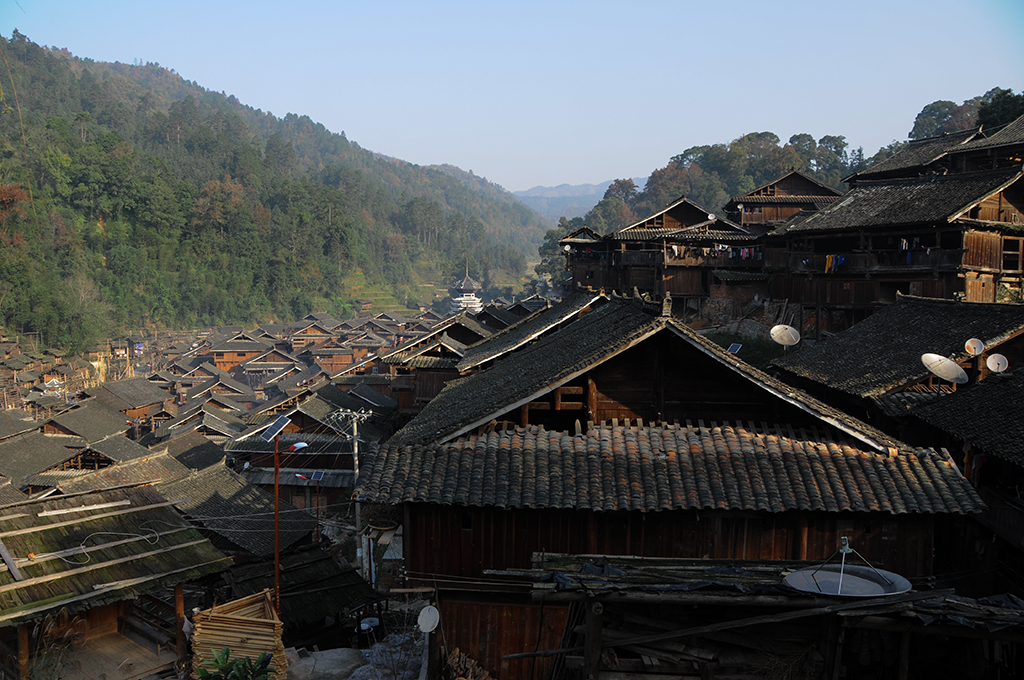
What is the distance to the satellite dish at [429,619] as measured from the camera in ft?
34.1

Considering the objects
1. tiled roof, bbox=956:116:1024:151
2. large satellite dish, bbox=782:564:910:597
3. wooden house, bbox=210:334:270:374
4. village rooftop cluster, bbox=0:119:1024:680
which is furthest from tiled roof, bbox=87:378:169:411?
large satellite dish, bbox=782:564:910:597

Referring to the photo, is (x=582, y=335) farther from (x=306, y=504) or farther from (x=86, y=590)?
(x=306, y=504)

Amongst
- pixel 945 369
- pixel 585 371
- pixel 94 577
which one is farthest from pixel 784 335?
pixel 94 577

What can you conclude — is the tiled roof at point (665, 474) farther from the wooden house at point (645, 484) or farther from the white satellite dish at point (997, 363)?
the white satellite dish at point (997, 363)

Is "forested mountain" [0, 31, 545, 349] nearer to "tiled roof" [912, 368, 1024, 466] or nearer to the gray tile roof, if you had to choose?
the gray tile roof

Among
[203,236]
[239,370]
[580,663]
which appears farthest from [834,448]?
[203,236]

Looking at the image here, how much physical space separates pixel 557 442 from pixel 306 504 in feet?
80.0

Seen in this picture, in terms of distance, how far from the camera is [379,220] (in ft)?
531

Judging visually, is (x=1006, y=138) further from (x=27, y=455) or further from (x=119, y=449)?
(x=27, y=455)

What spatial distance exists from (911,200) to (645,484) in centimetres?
2161

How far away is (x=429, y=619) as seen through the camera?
34.5ft

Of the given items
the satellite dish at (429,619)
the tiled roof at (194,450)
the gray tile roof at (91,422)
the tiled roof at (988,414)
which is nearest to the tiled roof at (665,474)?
the satellite dish at (429,619)

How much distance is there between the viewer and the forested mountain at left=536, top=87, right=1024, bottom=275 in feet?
265

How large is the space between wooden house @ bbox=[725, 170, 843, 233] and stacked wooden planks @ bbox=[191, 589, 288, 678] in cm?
3931
